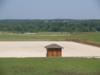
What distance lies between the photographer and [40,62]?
14.6 meters

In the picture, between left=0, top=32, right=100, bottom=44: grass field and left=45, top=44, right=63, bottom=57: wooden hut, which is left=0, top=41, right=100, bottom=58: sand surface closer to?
left=45, top=44, right=63, bottom=57: wooden hut

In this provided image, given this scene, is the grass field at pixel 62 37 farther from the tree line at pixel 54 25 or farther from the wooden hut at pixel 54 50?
the wooden hut at pixel 54 50

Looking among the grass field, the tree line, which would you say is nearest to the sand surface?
the tree line

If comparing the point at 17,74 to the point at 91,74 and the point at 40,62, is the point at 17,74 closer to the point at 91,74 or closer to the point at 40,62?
the point at 91,74

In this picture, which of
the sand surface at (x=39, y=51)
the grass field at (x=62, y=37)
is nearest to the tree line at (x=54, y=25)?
the sand surface at (x=39, y=51)

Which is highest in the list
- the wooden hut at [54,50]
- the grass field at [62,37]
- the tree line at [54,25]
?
the tree line at [54,25]

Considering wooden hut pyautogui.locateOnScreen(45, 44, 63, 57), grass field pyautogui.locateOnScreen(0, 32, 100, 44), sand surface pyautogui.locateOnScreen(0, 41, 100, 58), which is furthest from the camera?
grass field pyautogui.locateOnScreen(0, 32, 100, 44)

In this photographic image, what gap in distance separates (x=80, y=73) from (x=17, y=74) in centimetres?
219

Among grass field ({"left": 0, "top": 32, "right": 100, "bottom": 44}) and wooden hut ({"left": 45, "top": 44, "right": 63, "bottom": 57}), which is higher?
wooden hut ({"left": 45, "top": 44, "right": 63, "bottom": 57})

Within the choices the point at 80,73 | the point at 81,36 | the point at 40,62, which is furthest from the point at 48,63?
the point at 81,36

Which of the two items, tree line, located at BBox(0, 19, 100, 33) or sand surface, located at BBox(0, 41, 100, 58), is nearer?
tree line, located at BBox(0, 19, 100, 33)

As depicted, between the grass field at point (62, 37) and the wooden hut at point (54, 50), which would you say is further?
the grass field at point (62, 37)

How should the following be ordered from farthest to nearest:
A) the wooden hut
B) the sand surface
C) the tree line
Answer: the sand surface, the wooden hut, the tree line

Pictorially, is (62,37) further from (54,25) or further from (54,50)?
(54,50)
